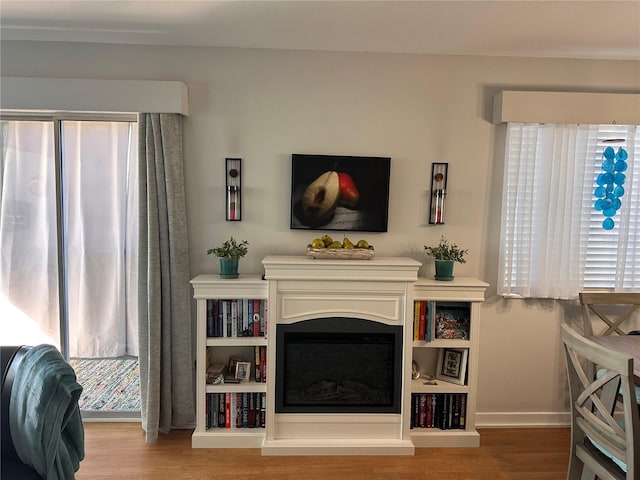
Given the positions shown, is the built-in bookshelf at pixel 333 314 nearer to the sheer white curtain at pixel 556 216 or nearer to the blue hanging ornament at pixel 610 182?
the sheer white curtain at pixel 556 216

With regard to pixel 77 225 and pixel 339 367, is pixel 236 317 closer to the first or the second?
pixel 339 367

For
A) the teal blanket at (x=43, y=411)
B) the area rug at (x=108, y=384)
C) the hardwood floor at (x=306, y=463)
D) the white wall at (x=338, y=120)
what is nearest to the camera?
the teal blanket at (x=43, y=411)

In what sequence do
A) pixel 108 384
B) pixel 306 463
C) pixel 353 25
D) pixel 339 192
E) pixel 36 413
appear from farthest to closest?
pixel 108 384, pixel 339 192, pixel 306 463, pixel 353 25, pixel 36 413

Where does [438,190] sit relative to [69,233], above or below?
above

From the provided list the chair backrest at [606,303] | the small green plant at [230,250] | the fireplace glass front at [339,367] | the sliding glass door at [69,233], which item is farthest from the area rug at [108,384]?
the chair backrest at [606,303]

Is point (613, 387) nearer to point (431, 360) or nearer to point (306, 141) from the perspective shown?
point (431, 360)

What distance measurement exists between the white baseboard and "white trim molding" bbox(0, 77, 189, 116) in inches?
116

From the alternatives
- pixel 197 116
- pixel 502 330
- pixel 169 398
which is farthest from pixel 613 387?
pixel 197 116

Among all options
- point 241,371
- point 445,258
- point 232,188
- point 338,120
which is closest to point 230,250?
point 232,188

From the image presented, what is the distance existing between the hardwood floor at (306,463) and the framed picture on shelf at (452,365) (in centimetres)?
44

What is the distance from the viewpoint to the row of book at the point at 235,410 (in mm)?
2818

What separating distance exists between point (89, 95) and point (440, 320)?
8.65ft

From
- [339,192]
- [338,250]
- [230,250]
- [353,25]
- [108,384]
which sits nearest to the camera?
[353,25]

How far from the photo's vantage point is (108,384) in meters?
3.12
